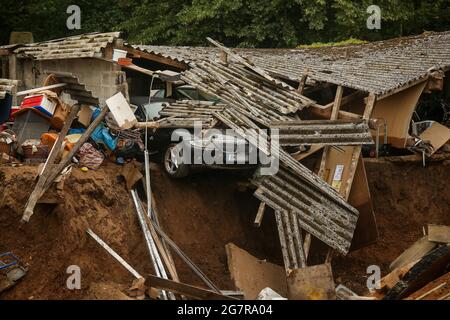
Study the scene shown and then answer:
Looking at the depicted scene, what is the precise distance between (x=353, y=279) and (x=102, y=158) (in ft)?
18.9

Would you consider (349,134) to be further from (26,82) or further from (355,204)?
(26,82)

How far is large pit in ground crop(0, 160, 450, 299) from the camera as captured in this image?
36.2ft

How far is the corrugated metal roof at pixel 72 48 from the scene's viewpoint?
597 inches

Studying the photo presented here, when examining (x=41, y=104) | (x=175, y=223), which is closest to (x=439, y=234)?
(x=175, y=223)

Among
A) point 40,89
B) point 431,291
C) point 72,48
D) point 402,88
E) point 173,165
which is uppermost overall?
point 72,48

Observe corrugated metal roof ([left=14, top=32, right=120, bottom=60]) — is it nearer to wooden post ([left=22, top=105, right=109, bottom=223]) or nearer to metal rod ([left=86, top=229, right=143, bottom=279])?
wooden post ([left=22, top=105, right=109, bottom=223])

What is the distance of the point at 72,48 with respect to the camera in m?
15.9

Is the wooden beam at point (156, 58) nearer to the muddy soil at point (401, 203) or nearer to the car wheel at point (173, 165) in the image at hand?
the car wheel at point (173, 165)

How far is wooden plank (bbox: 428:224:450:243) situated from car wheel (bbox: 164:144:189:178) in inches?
186

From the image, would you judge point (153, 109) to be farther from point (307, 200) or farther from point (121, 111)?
point (307, 200)

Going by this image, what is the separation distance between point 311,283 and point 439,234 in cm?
356

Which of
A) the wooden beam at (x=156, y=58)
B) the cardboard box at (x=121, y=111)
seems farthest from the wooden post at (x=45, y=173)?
the wooden beam at (x=156, y=58)

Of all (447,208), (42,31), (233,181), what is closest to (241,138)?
(233,181)

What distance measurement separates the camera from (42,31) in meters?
27.9
